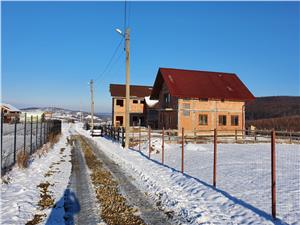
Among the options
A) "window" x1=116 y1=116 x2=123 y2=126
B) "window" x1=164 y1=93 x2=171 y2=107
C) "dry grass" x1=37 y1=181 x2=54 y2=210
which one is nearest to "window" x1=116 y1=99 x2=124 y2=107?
"window" x1=116 y1=116 x2=123 y2=126

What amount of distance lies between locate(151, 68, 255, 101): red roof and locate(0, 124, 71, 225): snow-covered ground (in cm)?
2254

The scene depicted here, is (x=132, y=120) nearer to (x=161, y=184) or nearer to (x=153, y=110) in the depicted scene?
(x=153, y=110)

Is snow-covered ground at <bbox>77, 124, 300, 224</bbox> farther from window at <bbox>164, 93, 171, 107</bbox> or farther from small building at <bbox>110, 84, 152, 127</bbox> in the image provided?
small building at <bbox>110, 84, 152, 127</bbox>

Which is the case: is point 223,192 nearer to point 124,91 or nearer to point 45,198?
point 45,198

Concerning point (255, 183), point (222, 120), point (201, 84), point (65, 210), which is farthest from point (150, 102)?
point (65, 210)

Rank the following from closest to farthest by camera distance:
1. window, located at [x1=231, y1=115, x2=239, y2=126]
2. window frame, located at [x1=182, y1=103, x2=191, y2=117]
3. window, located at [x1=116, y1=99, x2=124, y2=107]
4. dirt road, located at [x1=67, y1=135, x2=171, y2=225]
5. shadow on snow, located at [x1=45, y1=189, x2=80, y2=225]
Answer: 1. shadow on snow, located at [x1=45, y1=189, x2=80, y2=225]
2. dirt road, located at [x1=67, y1=135, x2=171, y2=225]
3. window frame, located at [x1=182, y1=103, x2=191, y2=117]
4. window, located at [x1=231, y1=115, x2=239, y2=126]
5. window, located at [x1=116, y1=99, x2=124, y2=107]

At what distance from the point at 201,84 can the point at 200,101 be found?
3.01m

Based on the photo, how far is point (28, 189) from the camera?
8.07 metres

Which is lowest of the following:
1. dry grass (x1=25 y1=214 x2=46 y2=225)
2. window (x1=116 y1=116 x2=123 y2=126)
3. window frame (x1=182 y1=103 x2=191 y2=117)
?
dry grass (x1=25 y1=214 x2=46 y2=225)

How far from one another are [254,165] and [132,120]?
37.5 metres

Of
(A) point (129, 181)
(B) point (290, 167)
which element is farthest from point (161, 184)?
(B) point (290, 167)

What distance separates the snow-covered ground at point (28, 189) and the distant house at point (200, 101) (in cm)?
2178

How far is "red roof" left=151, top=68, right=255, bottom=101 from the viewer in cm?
3347

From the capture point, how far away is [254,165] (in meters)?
12.9
